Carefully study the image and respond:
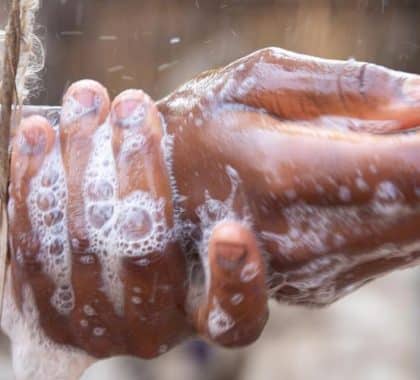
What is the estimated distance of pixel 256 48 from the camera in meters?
2.72

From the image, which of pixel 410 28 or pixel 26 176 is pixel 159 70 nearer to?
pixel 410 28

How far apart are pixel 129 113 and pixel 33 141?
0.40ft

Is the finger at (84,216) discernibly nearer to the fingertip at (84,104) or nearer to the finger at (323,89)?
the fingertip at (84,104)

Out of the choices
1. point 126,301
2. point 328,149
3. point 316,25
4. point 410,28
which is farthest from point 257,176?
point 410,28

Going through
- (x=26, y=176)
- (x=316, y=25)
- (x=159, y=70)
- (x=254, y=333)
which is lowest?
(x=159, y=70)

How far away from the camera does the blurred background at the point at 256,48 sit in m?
2.55

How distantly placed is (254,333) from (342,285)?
4.4 inches

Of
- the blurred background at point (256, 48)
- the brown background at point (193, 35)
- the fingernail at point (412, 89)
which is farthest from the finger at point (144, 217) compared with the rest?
the brown background at point (193, 35)

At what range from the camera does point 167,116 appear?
0.86 metres

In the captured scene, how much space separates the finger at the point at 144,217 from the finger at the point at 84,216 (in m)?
0.03

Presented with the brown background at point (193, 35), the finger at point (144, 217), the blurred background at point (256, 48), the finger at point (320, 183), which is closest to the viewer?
the finger at point (320, 183)

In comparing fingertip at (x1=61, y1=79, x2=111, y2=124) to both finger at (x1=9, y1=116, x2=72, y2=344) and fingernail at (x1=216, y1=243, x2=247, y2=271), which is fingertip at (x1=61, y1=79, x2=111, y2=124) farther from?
fingernail at (x1=216, y1=243, x2=247, y2=271)

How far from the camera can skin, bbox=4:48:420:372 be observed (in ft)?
2.36

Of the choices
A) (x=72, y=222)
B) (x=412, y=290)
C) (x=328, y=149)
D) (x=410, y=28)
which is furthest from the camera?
(x=410, y=28)
